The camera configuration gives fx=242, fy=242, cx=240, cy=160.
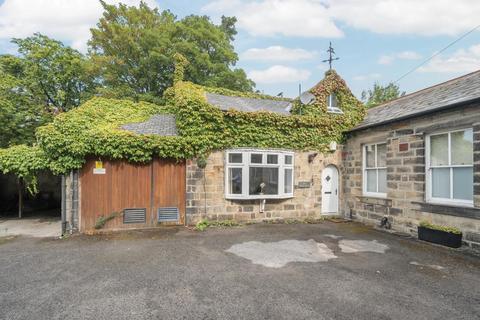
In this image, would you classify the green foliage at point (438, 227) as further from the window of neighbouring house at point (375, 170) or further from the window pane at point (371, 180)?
the window pane at point (371, 180)

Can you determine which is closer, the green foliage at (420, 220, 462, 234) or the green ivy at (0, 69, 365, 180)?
the green foliage at (420, 220, 462, 234)

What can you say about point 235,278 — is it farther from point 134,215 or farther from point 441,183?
point 441,183

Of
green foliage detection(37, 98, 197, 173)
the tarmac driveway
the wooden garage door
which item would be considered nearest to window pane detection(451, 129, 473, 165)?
the tarmac driveway

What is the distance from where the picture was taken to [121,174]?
25.3ft

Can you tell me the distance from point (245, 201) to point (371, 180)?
15.4 ft

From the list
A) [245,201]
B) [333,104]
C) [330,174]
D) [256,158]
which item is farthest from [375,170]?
[245,201]

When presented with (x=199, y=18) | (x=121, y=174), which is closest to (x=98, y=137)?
(x=121, y=174)

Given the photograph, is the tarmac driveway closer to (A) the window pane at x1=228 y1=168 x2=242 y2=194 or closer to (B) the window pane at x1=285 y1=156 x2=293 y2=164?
(A) the window pane at x1=228 y1=168 x2=242 y2=194

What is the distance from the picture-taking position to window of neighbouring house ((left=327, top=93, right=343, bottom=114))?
1023 cm

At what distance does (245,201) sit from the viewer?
28.2ft

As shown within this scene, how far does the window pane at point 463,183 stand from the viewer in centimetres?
588

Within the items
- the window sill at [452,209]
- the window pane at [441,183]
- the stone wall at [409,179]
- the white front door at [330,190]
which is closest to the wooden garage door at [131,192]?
the white front door at [330,190]

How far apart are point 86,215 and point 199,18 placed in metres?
23.1

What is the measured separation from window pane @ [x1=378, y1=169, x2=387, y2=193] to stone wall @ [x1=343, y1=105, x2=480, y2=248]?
1.32ft
